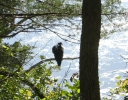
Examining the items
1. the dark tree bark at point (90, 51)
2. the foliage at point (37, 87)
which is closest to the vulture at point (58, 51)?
the foliage at point (37, 87)

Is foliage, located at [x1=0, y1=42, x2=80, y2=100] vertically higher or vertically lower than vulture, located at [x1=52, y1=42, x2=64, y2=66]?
lower

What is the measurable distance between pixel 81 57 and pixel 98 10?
0.58 metres

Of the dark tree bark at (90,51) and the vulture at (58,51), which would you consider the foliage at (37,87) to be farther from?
the vulture at (58,51)

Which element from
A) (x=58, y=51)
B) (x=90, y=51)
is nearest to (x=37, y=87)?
(x=90, y=51)

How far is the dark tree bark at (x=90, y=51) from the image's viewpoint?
310 centimetres

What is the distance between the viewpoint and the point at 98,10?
321 cm

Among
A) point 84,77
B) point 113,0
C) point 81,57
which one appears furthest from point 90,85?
point 113,0

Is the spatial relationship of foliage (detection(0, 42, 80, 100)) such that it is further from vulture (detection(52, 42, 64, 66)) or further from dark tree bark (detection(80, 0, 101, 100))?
vulture (detection(52, 42, 64, 66))

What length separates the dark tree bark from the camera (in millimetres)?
3104

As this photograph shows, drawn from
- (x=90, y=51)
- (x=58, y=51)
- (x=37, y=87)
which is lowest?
(x=37, y=87)

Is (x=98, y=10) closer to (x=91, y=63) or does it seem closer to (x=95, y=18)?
(x=95, y=18)

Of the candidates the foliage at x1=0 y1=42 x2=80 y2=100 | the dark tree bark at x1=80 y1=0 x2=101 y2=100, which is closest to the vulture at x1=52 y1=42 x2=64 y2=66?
the foliage at x1=0 y1=42 x2=80 y2=100

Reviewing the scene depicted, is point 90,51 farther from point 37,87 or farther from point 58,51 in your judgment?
point 58,51

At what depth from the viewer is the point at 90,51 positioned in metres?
Result: 3.14
